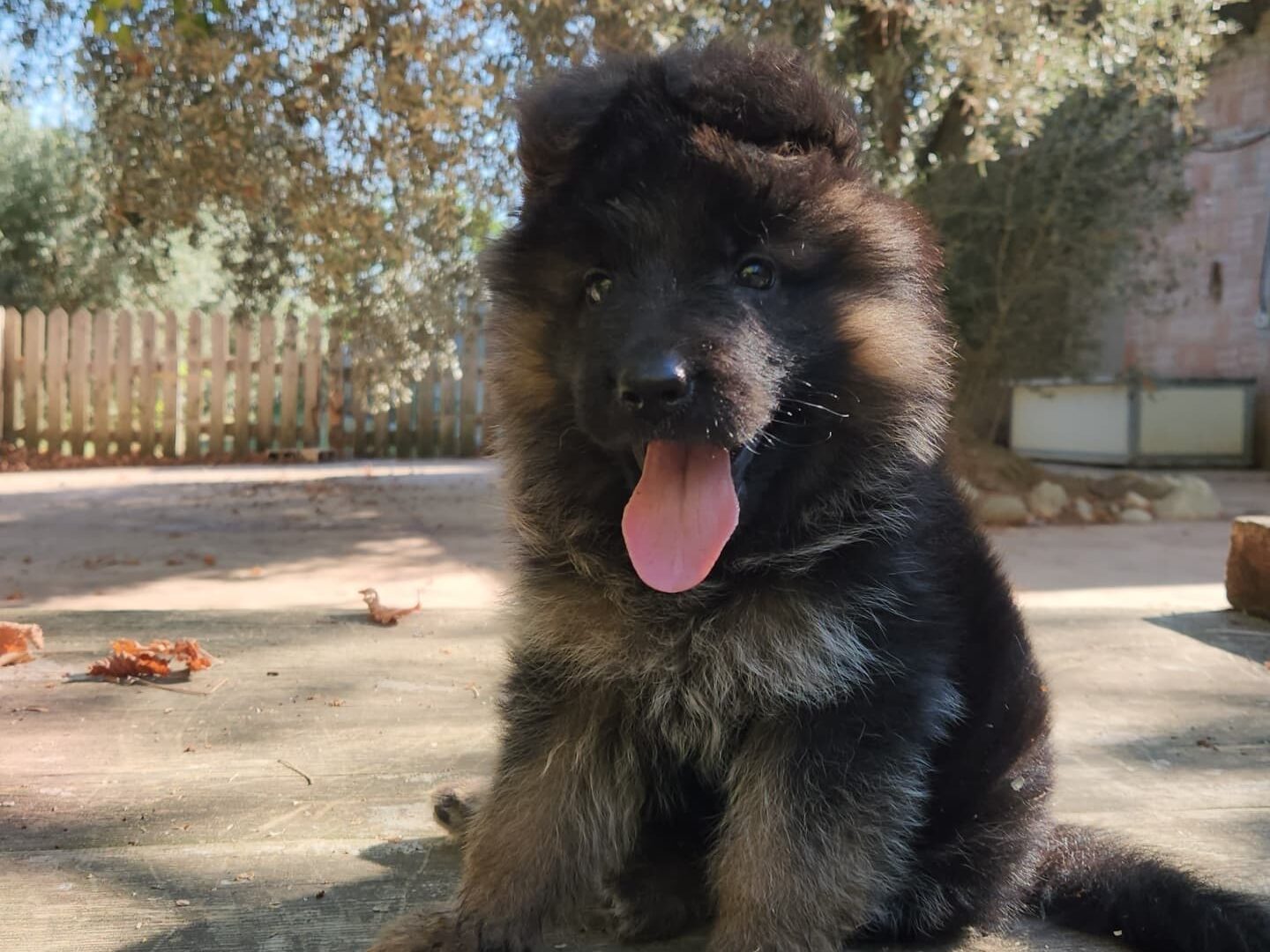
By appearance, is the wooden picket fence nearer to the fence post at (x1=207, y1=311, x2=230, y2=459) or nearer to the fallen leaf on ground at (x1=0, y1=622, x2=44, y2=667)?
the fence post at (x1=207, y1=311, x2=230, y2=459)

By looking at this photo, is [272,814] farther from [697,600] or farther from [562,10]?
[562,10]

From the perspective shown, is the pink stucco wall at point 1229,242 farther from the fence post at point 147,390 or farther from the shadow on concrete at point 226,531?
the fence post at point 147,390

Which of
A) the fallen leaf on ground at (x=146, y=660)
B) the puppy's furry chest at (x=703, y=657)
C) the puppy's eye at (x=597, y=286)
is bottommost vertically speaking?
the fallen leaf on ground at (x=146, y=660)

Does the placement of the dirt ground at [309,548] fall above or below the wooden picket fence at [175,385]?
below

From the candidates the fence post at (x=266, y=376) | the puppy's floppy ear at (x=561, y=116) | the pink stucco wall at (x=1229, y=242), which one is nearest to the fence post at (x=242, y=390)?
the fence post at (x=266, y=376)

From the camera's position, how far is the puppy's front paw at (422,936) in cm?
193

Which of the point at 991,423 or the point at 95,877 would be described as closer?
the point at 95,877

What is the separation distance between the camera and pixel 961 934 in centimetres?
209

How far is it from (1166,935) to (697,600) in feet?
3.45

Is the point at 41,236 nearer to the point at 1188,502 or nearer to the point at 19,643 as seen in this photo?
the point at 19,643

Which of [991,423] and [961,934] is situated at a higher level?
[991,423]

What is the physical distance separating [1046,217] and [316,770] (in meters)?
10.1

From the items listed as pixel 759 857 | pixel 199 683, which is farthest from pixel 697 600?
pixel 199 683

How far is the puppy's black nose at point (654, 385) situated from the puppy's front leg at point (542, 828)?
66 cm
